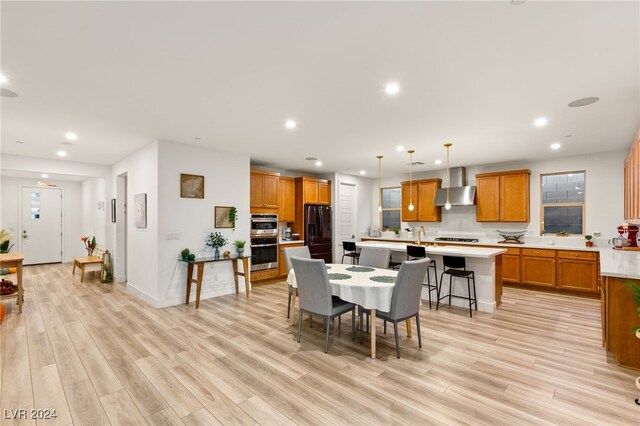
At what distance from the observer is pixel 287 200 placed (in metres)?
7.09

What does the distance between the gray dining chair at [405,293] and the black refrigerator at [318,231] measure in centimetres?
418

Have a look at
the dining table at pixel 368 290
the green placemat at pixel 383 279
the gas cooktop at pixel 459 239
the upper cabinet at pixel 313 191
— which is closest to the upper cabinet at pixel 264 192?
the upper cabinet at pixel 313 191

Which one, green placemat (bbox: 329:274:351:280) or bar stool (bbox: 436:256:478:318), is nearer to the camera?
green placemat (bbox: 329:274:351:280)

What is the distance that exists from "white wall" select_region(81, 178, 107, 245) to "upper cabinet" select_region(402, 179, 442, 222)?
7.12m

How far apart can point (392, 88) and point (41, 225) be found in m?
10.3

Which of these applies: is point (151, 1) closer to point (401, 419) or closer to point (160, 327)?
point (401, 419)

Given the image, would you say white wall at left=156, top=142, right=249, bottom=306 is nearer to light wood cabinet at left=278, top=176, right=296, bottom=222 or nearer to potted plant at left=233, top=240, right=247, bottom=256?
potted plant at left=233, top=240, right=247, bottom=256

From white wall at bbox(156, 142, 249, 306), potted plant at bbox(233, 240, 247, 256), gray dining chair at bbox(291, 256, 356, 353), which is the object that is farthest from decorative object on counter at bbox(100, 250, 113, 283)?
gray dining chair at bbox(291, 256, 356, 353)

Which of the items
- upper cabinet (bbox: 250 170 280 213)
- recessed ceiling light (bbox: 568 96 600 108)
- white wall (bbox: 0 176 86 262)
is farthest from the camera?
white wall (bbox: 0 176 86 262)

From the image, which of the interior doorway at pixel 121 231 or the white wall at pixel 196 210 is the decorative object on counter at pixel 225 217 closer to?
the white wall at pixel 196 210

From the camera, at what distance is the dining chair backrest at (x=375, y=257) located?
4.47 metres

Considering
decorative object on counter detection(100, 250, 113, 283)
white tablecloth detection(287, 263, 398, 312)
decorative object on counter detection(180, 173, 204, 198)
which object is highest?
decorative object on counter detection(180, 173, 204, 198)

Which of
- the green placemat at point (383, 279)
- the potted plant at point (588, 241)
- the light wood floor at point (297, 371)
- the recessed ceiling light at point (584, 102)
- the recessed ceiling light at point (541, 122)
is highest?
the recessed ceiling light at point (584, 102)

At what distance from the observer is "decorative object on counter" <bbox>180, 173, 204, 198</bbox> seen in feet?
16.1
